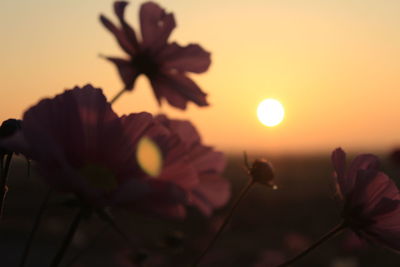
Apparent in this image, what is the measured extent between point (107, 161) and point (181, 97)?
341 mm

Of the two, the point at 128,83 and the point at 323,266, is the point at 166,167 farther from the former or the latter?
the point at 323,266

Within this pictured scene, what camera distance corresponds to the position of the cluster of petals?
2.14 ft

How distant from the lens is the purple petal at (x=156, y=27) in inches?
46.4

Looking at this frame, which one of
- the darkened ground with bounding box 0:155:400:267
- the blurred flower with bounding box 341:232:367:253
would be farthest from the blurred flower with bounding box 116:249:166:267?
the darkened ground with bounding box 0:155:400:267

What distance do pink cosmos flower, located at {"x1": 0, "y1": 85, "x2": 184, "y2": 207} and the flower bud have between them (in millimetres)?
514

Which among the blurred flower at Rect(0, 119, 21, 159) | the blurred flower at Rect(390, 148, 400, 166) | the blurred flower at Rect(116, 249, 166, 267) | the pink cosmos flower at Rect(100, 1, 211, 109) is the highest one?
the blurred flower at Rect(390, 148, 400, 166)

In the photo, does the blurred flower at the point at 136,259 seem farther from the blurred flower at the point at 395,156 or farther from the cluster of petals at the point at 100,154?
the blurred flower at the point at 395,156

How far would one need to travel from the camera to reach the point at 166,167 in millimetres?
745

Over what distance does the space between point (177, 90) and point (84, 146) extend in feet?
1.23

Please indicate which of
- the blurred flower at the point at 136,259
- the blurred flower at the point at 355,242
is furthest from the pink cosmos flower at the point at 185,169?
the blurred flower at the point at 136,259

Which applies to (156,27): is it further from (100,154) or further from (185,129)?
(100,154)

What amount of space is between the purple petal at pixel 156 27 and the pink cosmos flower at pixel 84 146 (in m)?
0.38

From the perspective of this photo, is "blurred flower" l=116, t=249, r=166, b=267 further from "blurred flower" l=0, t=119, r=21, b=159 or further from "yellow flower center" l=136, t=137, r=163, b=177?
"yellow flower center" l=136, t=137, r=163, b=177

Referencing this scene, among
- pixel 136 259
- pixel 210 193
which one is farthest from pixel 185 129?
pixel 136 259
